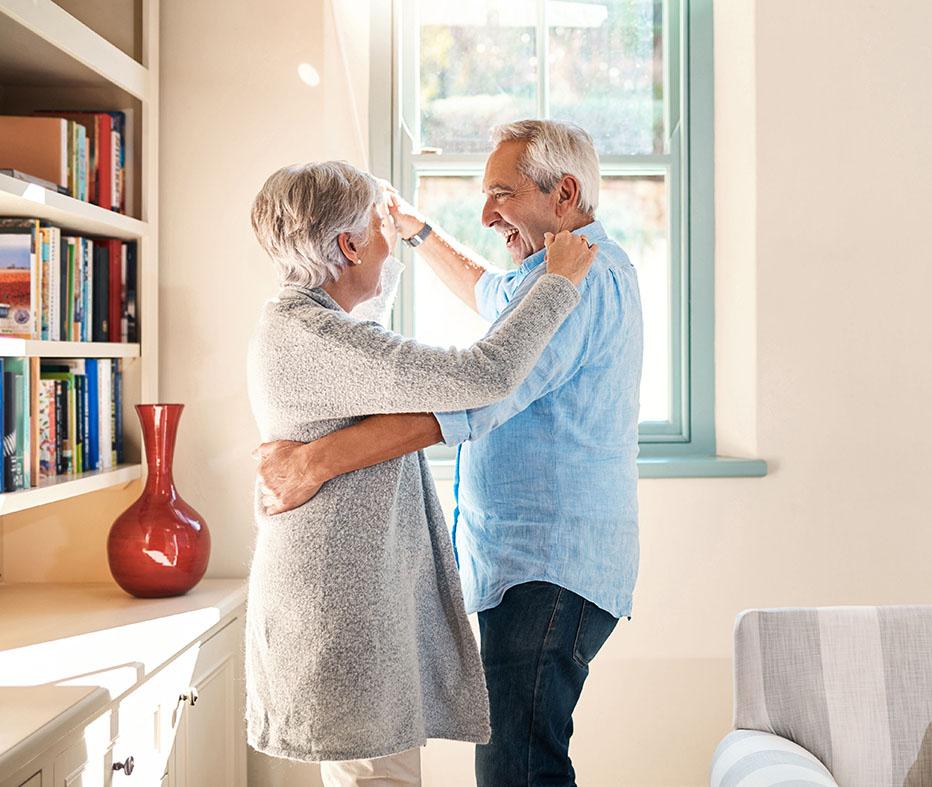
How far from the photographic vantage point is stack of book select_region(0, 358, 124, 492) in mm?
1925

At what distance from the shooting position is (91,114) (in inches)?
89.3

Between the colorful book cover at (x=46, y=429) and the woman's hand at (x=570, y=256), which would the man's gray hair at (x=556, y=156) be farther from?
the colorful book cover at (x=46, y=429)

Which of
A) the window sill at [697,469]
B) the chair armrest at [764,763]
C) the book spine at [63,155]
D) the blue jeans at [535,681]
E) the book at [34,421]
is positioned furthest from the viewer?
the window sill at [697,469]

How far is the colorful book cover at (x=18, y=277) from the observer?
1943 mm

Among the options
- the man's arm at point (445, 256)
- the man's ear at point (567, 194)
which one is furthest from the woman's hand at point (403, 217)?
the man's ear at point (567, 194)

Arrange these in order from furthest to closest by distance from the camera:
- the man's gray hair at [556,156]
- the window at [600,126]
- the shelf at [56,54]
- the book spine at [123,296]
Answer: the window at [600,126]
the book spine at [123,296]
the shelf at [56,54]
the man's gray hair at [556,156]

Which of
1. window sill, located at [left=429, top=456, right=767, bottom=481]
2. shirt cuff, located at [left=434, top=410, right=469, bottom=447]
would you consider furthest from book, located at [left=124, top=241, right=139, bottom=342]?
shirt cuff, located at [left=434, top=410, right=469, bottom=447]

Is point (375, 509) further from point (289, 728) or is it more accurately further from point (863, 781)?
point (863, 781)

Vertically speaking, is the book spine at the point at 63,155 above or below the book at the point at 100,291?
above

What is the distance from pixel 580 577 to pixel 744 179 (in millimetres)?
1462

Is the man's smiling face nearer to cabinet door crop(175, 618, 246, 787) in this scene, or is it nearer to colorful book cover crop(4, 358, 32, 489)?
colorful book cover crop(4, 358, 32, 489)

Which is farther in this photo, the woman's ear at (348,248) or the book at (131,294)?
the book at (131,294)

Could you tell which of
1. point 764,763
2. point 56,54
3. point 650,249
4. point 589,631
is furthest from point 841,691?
point 56,54

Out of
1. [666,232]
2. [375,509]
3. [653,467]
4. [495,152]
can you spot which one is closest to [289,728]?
[375,509]
